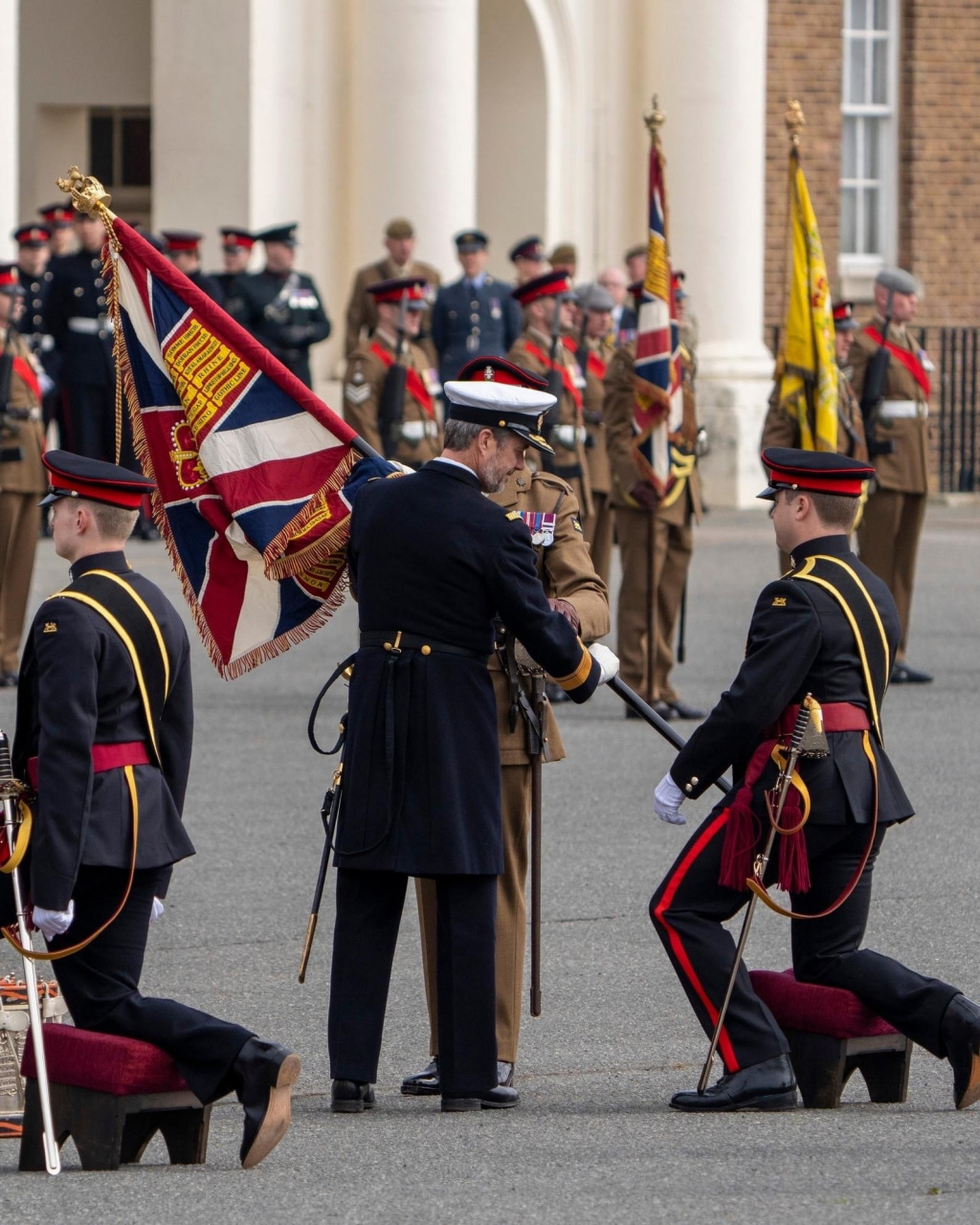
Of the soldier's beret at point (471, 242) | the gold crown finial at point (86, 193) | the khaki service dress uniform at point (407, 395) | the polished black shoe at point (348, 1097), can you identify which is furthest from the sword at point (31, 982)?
the soldier's beret at point (471, 242)

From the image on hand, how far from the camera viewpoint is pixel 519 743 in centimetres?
635

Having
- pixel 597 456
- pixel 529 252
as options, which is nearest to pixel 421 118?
pixel 529 252

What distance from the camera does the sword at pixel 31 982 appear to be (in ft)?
17.6

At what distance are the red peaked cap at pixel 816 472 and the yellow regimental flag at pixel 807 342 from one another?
22.3ft

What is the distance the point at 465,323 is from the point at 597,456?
5.25 metres

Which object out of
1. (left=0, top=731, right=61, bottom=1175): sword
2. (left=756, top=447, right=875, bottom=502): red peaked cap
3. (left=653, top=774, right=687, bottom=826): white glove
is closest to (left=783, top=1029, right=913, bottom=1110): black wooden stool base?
(left=653, top=774, right=687, bottom=826): white glove

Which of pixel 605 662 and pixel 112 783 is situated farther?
pixel 605 662

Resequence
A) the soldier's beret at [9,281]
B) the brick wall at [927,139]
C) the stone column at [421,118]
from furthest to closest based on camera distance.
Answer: the brick wall at [927,139]
the stone column at [421,118]
the soldier's beret at [9,281]

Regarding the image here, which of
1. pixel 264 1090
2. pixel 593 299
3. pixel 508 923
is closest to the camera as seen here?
pixel 264 1090

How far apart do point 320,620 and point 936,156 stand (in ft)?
65.5

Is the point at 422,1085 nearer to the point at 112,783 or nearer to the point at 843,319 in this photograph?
the point at 112,783

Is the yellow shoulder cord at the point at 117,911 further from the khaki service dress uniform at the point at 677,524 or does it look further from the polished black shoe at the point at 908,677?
the polished black shoe at the point at 908,677

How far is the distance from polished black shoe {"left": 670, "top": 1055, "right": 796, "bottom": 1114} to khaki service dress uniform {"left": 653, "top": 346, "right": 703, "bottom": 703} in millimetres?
6381

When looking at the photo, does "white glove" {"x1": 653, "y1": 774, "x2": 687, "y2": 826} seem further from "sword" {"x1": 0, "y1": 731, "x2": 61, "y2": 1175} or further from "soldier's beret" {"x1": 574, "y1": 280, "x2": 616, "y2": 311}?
"soldier's beret" {"x1": 574, "y1": 280, "x2": 616, "y2": 311}
